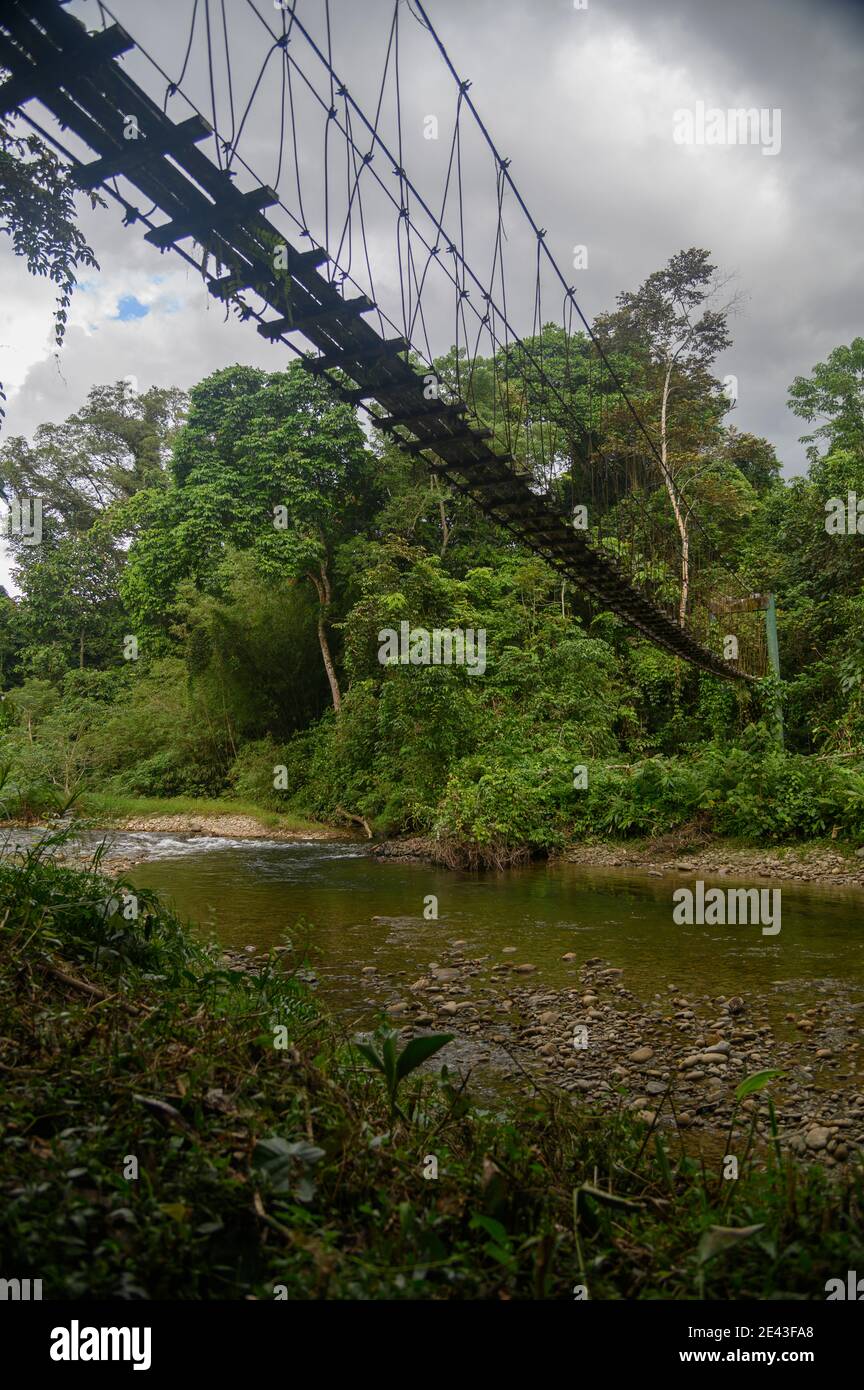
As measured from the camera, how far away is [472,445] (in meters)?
5.95

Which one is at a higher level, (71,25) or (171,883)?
(71,25)

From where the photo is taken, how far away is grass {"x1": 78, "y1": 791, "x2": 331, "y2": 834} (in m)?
16.0

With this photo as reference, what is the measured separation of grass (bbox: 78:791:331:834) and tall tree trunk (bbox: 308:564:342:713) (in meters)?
3.15

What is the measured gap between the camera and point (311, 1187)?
1.72 meters

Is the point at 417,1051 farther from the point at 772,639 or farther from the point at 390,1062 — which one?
the point at 772,639

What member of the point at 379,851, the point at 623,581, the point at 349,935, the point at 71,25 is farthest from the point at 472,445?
the point at 379,851

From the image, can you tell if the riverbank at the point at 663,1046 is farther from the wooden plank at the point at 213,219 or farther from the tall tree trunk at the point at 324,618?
the tall tree trunk at the point at 324,618

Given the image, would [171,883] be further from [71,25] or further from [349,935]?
[71,25]

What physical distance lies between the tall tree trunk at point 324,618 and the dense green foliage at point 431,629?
11 cm

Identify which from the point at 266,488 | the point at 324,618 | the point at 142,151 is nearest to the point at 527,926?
the point at 142,151

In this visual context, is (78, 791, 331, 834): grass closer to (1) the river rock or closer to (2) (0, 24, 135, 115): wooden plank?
(1) the river rock

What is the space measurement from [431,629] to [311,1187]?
13.1 meters

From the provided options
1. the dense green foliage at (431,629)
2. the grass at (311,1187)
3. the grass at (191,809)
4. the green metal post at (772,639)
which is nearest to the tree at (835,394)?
the dense green foliage at (431,629)
